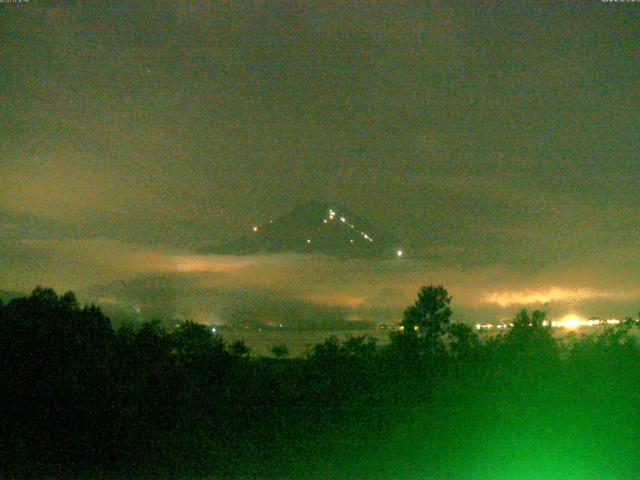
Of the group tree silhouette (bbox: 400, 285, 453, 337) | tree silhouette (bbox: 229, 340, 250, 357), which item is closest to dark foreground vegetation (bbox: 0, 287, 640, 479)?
tree silhouette (bbox: 229, 340, 250, 357)

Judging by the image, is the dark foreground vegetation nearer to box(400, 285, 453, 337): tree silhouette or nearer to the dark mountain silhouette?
box(400, 285, 453, 337): tree silhouette

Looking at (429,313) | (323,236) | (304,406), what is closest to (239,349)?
(304,406)

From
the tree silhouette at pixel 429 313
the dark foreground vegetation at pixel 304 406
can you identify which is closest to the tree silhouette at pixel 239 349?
the dark foreground vegetation at pixel 304 406

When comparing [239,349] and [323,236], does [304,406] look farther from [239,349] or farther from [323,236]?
[323,236]

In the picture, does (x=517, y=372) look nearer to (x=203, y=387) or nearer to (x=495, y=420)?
(x=495, y=420)

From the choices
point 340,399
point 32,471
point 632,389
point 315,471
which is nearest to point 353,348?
point 340,399

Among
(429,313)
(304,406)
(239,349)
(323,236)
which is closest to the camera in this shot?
(304,406)

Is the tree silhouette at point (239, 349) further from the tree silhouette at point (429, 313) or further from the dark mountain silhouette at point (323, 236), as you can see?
the dark mountain silhouette at point (323, 236)

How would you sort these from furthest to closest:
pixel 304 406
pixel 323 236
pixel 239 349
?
pixel 323 236, pixel 239 349, pixel 304 406

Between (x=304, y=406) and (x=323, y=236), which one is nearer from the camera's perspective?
(x=304, y=406)
